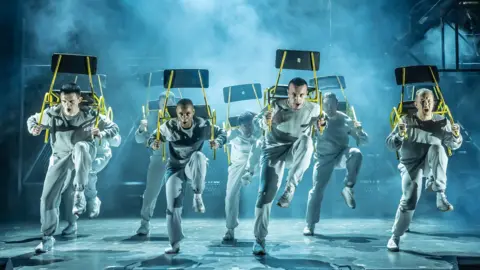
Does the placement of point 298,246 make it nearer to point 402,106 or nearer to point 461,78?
point 402,106

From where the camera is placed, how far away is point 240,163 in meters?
7.39

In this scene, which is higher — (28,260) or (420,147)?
(420,147)

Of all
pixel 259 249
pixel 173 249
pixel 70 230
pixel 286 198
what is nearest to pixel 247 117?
pixel 286 198

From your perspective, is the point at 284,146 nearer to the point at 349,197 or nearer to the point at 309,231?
the point at 349,197

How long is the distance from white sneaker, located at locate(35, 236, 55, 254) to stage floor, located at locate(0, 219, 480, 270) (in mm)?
91

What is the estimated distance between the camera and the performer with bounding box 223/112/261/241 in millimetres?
7246

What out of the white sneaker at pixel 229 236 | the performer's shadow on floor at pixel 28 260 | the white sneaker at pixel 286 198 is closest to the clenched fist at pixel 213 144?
the white sneaker at pixel 286 198

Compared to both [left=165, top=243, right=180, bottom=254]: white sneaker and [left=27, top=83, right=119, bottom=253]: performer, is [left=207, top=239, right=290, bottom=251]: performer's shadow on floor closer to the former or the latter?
[left=165, top=243, right=180, bottom=254]: white sneaker

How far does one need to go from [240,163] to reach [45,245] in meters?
2.52

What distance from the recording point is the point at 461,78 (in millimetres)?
10625

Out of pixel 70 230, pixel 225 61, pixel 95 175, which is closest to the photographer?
pixel 70 230

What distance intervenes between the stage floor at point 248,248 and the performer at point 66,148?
0.46 meters

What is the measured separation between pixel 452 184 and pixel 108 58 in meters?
6.77

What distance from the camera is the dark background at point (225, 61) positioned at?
10289 millimetres
